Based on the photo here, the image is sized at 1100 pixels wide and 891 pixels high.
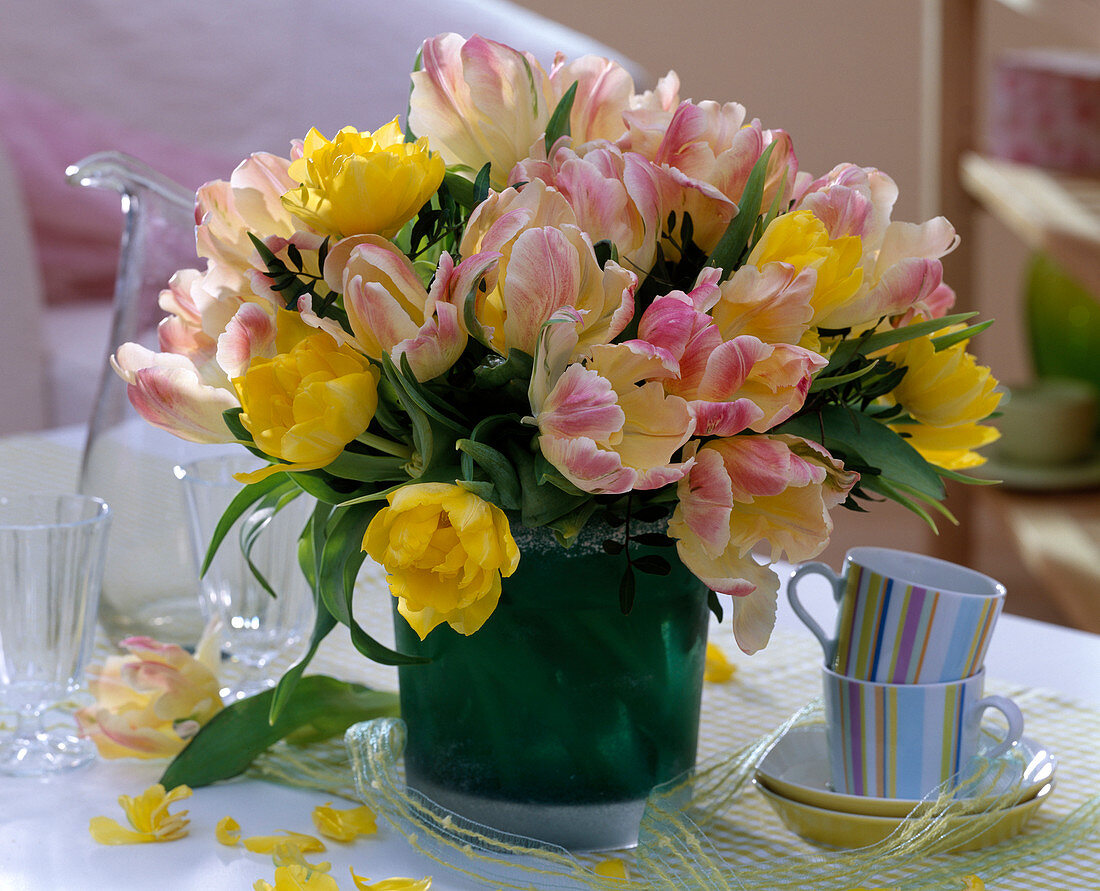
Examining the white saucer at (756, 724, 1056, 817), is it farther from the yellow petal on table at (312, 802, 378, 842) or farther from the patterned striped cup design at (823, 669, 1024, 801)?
the yellow petal on table at (312, 802, 378, 842)

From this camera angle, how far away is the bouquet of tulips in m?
0.50

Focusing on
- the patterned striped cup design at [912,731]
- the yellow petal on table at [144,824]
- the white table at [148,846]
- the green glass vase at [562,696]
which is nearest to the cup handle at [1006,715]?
the patterned striped cup design at [912,731]

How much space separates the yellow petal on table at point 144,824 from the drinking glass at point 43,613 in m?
0.08

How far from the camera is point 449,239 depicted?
59 cm

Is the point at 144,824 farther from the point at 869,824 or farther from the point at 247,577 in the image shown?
the point at 869,824

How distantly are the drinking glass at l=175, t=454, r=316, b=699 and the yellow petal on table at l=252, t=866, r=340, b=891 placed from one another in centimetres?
17

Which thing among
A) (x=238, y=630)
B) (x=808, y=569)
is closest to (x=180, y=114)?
(x=238, y=630)

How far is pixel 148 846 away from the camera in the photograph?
62 cm

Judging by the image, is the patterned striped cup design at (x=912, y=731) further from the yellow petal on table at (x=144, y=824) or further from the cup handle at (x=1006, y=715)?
the yellow petal on table at (x=144, y=824)

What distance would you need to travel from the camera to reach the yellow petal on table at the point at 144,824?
2.04ft

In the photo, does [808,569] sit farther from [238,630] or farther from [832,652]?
[238,630]

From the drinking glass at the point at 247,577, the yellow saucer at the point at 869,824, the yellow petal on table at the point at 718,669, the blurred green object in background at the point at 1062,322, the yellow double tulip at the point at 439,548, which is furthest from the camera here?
the blurred green object in background at the point at 1062,322

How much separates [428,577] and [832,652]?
225 millimetres

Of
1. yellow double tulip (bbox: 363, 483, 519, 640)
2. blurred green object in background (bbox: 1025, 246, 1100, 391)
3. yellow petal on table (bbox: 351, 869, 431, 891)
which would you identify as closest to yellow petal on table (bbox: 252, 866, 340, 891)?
yellow petal on table (bbox: 351, 869, 431, 891)
